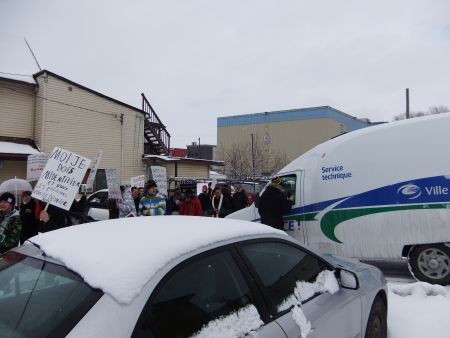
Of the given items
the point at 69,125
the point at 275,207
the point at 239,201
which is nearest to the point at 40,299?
the point at 275,207

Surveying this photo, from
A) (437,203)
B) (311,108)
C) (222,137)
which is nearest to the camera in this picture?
(437,203)

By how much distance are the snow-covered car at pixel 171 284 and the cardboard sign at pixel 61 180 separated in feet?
14.2

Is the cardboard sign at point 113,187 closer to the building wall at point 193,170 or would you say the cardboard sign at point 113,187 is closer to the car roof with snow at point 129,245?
the car roof with snow at point 129,245

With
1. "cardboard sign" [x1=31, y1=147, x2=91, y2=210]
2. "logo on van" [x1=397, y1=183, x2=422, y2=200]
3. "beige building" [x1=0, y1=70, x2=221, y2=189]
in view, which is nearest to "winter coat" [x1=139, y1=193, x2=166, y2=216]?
"cardboard sign" [x1=31, y1=147, x2=91, y2=210]

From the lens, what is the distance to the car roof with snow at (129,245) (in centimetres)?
208

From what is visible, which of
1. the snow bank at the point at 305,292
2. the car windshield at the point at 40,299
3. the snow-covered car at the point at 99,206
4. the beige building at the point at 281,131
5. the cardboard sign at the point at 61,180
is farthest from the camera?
the beige building at the point at 281,131

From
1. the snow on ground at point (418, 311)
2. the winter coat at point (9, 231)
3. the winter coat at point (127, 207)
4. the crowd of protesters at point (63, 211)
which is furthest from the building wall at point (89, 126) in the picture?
the snow on ground at point (418, 311)

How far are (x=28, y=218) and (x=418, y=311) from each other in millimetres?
6058

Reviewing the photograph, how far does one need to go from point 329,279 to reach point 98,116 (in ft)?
66.1

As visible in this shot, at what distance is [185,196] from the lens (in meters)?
10.7

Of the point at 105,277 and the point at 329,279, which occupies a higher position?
the point at 105,277

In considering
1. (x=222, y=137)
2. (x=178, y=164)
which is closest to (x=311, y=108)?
(x=222, y=137)

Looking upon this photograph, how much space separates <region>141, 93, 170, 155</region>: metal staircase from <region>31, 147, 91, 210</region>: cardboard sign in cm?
1747

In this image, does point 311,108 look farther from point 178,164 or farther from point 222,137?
point 178,164
